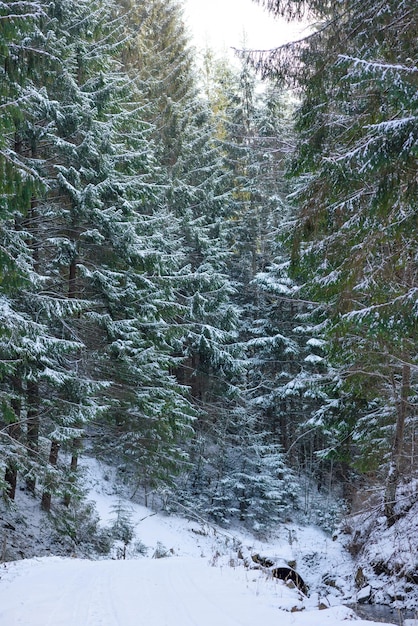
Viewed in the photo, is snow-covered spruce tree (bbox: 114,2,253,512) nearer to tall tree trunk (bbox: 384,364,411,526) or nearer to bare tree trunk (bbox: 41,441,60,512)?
bare tree trunk (bbox: 41,441,60,512)

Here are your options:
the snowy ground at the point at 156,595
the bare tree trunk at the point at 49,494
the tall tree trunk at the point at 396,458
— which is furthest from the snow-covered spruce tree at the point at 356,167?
the bare tree trunk at the point at 49,494

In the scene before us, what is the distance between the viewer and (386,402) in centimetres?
1055

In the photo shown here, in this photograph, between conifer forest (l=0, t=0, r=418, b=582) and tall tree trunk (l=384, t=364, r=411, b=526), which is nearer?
conifer forest (l=0, t=0, r=418, b=582)

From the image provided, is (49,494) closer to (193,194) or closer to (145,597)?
(145,597)

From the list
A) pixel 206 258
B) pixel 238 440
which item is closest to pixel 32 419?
pixel 238 440

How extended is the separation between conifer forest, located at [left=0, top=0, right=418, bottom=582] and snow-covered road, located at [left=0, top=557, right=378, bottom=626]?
2.39m

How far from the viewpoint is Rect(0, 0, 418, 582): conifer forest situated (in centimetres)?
628

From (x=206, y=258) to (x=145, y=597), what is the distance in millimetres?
16432

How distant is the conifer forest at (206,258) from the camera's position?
247 inches

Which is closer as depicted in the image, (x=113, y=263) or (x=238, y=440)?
(x=113, y=263)

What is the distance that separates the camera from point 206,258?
21.1 meters

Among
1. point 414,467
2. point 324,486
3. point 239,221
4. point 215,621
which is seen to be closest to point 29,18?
point 215,621

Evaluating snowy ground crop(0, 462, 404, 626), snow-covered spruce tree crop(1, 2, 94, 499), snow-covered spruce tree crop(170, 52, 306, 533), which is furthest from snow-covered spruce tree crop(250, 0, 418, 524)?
snow-covered spruce tree crop(170, 52, 306, 533)

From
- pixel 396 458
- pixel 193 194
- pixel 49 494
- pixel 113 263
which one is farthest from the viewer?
pixel 193 194
